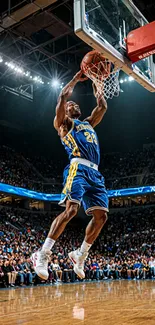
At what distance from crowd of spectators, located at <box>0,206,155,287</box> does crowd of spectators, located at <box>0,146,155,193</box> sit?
70.4 inches

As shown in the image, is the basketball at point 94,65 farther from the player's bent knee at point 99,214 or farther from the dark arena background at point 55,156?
the dark arena background at point 55,156

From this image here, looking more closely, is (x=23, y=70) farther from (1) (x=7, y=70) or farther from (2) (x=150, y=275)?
(2) (x=150, y=275)

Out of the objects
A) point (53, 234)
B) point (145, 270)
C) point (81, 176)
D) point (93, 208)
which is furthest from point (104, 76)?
point (145, 270)

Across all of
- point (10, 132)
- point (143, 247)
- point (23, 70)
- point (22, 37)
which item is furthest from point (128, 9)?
point (10, 132)

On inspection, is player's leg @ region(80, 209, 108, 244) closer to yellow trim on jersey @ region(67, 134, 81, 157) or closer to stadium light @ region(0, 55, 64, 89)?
yellow trim on jersey @ region(67, 134, 81, 157)

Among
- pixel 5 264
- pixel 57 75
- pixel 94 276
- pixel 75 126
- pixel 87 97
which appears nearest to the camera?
pixel 75 126

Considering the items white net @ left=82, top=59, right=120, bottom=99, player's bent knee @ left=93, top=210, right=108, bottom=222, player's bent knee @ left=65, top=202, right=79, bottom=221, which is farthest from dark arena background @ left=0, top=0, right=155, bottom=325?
player's bent knee @ left=65, top=202, right=79, bottom=221

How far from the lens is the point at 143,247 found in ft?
63.9

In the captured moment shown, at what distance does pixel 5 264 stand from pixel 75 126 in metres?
8.92

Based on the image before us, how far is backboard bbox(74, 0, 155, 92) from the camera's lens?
4.45 meters

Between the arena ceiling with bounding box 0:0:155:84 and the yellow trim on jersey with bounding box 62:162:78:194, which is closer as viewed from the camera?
the yellow trim on jersey with bounding box 62:162:78:194

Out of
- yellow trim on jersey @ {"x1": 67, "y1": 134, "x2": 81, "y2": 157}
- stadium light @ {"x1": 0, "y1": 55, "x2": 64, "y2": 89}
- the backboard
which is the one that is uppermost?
stadium light @ {"x1": 0, "y1": 55, "x2": 64, "y2": 89}

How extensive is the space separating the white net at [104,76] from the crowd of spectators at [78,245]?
8.27 meters

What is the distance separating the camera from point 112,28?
17.0 feet
